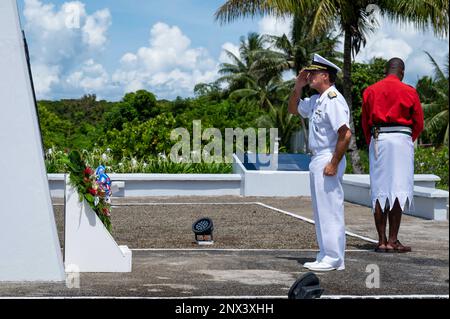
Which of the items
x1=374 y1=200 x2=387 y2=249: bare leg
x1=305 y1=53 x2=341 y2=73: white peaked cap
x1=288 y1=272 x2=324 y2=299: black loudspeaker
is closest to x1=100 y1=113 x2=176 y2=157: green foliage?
x1=374 y1=200 x2=387 y2=249: bare leg

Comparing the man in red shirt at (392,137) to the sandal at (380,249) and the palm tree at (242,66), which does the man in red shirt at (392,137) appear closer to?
the sandal at (380,249)

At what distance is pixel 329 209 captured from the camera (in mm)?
6355

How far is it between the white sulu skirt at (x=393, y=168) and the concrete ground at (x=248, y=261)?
0.55m

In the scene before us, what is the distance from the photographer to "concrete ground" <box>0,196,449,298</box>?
17.6 ft

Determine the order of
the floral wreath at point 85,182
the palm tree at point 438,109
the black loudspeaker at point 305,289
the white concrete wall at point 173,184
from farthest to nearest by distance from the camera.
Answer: the palm tree at point 438,109
the white concrete wall at point 173,184
the floral wreath at point 85,182
the black loudspeaker at point 305,289

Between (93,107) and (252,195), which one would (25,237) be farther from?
(93,107)

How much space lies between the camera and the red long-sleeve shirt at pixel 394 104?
7.27 metres

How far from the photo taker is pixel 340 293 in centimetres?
538

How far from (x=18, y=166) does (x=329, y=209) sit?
2.46 m

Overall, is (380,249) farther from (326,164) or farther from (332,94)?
(332,94)

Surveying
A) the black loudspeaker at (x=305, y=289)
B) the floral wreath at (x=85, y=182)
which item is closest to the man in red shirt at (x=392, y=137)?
the floral wreath at (x=85, y=182)

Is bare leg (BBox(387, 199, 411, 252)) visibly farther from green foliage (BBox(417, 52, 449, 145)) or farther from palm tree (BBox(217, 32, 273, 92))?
palm tree (BBox(217, 32, 273, 92))

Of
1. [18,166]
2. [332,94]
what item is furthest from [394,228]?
[18,166]
